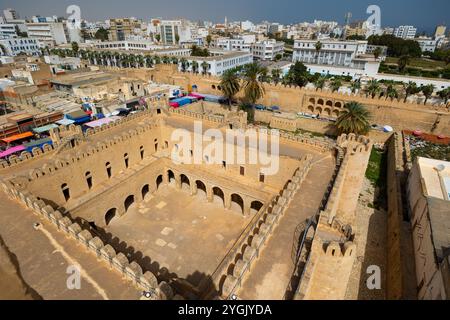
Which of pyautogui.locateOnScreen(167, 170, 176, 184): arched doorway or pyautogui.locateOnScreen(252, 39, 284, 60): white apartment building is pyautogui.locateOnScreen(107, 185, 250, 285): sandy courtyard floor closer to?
pyautogui.locateOnScreen(167, 170, 176, 184): arched doorway

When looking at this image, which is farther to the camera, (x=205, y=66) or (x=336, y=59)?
(x=336, y=59)

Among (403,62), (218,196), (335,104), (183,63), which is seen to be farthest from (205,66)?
(403,62)

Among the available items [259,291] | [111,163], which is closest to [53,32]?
[111,163]

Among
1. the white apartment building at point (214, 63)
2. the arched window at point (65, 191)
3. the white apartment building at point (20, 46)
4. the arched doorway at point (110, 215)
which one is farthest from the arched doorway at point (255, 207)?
the white apartment building at point (20, 46)

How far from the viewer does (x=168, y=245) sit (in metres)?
22.5

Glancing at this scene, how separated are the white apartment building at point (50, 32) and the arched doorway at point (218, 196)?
140107mm

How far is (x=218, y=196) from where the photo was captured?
2892cm

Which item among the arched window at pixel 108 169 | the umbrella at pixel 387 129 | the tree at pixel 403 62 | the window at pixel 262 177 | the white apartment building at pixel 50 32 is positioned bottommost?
the umbrella at pixel 387 129

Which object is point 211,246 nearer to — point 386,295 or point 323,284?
point 323,284

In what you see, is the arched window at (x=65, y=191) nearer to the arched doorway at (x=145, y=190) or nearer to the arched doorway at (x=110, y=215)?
the arched doorway at (x=110, y=215)

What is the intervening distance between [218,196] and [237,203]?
239 centimetres

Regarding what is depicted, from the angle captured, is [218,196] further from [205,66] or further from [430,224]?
[205,66]

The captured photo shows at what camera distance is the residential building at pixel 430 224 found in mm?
13291

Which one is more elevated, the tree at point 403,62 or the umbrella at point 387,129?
the tree at point 403,62
